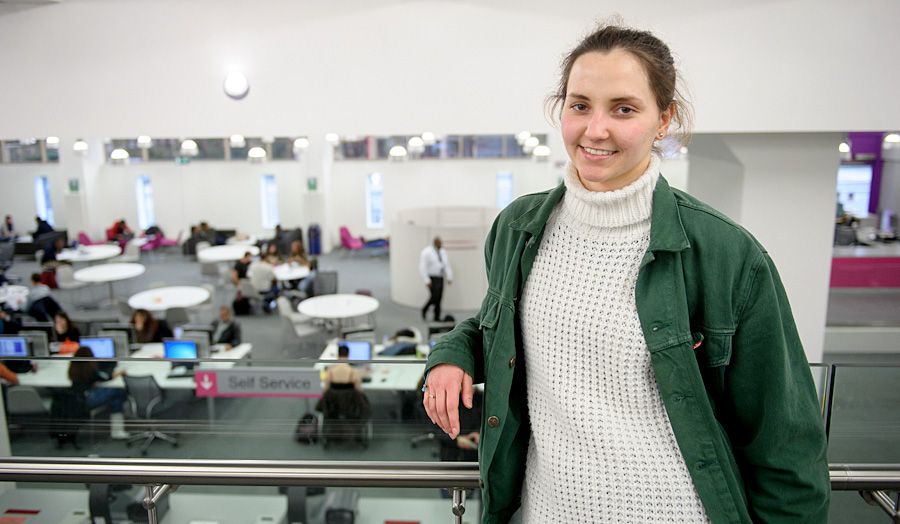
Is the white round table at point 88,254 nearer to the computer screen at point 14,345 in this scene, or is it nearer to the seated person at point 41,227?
the seated person at point 41,227

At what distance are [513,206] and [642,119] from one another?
0.36 meters

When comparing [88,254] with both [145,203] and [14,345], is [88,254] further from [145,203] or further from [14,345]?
[14,345]

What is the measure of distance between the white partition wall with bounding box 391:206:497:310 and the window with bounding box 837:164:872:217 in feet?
43.2

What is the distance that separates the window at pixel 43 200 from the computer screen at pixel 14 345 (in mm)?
14851

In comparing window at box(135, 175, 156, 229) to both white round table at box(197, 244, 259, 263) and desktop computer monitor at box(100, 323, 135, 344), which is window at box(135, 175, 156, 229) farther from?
desktop computer monitor at box(100, 323, 135, 344)

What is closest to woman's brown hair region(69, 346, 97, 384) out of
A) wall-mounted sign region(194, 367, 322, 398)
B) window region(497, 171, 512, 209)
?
wall-mounted sign region(194, 367, 322, 398)

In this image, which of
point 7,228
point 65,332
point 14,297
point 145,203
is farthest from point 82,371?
point 7,228

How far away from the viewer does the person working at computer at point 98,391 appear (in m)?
3.57

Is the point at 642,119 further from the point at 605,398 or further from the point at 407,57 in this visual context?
the point at 407,57

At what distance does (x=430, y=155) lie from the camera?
66.9 feet

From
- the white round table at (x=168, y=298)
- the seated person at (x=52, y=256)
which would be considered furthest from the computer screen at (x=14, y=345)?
the seated person at (x=52, y=256)

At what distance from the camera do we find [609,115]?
4.06 feet

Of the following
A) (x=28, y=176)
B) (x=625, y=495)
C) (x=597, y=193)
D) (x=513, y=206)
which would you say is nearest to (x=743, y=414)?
(x=625, y=495)

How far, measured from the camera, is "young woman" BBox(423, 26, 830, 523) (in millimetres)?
1231
